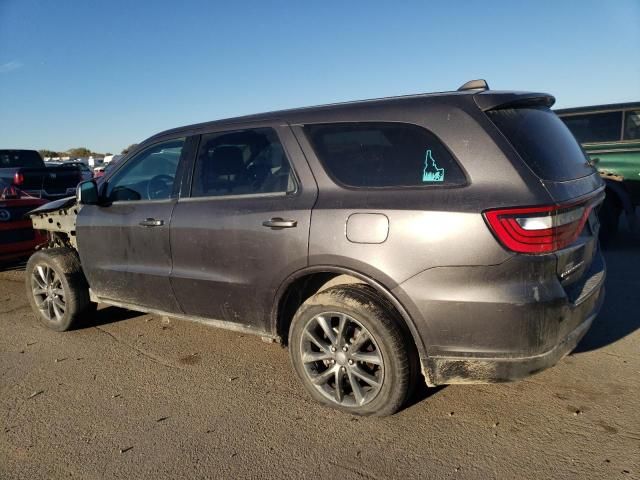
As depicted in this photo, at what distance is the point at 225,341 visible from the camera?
14.6 ft

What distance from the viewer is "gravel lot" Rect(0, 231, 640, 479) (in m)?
2.66

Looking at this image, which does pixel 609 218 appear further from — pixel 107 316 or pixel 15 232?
pixel 15 232

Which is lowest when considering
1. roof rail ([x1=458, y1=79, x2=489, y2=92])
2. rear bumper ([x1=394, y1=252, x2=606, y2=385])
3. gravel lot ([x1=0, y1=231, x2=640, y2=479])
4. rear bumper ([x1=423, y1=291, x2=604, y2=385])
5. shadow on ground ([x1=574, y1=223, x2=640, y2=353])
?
gravel lot ([x1=0, y1=231, x2=640, y2=479])

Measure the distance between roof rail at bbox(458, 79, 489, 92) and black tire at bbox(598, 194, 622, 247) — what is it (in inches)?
191

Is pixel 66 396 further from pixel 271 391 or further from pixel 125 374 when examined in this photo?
pixel 271 391

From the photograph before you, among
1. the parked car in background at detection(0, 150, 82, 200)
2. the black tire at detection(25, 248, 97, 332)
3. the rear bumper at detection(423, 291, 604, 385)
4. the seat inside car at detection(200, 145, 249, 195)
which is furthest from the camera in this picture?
the parked car in background at detection(0, 150, 82, 200)

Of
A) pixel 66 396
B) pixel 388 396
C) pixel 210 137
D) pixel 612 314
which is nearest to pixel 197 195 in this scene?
pixel 210 137

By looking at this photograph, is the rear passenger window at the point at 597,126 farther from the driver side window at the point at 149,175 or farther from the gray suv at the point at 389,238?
the driver side window at the point at 149,175

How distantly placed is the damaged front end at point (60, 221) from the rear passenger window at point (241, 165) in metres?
1.70

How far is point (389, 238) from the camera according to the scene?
109 inches

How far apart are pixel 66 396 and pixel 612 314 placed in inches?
172

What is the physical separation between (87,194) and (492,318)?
332cm

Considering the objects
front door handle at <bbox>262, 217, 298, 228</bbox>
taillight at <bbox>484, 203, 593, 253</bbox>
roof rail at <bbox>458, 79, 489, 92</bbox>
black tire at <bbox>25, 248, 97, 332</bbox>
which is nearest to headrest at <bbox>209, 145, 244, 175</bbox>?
front door handle at <bbox>262, 217, 298, 228</bbox>

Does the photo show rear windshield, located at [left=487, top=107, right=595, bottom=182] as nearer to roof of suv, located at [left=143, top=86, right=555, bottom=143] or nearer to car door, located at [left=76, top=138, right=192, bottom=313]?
roof of suv, located at [left=143, top=86, right=555, bottom=143]
